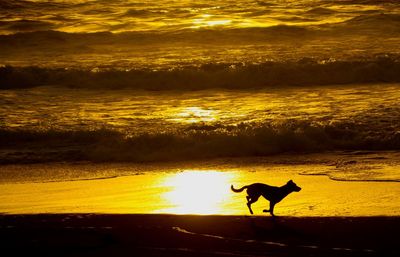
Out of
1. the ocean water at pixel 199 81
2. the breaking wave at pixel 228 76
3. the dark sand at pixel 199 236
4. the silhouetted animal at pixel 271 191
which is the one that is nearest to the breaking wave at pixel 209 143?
the ocean water at pixel 199 81

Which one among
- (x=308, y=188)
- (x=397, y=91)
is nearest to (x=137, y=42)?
(x=397, y=91)

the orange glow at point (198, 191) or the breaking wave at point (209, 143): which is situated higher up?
the orange glow at point (198, 191)

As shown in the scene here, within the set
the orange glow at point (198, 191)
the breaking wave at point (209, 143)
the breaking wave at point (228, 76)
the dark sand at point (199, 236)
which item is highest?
the dark sand at point (199, 236)

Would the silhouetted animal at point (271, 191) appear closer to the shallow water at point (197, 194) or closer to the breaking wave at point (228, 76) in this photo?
the shallow water at point (197, 194)

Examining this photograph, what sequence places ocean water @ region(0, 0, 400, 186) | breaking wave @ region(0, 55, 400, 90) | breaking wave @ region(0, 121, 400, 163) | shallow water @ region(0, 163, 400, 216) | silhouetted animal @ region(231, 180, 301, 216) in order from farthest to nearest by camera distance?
breaking wave @ region(0, 55, 400, 90) < ocean water @ region(0, 0, 400, 186) < breaking wave @ region(0, 121, 400, 163) < shallow water @ region(0, 163, 400, 216) < silhouetted animal @ region(231, 180, 301, 216)

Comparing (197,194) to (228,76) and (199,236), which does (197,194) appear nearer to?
(199,236)

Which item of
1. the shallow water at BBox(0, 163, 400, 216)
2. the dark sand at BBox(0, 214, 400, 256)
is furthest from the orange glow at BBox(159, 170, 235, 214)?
the dark sand at BBox(0, 214, 400, 256)

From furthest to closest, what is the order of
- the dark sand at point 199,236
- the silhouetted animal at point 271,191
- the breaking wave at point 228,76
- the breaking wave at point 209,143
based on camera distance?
the breaking wave at point 228,76
the breaking wave at point 209,143
the silhouetted animal at point 271,191
the dark sand at point 199,236

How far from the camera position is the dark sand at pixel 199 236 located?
705 centimetres

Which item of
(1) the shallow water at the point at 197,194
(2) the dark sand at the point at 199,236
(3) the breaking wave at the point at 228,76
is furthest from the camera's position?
(3) the breaking wave at the point at 228,76

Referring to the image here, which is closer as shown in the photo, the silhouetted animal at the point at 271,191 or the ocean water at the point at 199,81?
the silhouetted animal at the point at 271,191

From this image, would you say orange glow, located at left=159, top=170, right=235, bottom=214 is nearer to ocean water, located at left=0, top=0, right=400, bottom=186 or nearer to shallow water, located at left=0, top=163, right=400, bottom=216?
shallow water, located at left=0, top=163, right=400, bottom=216

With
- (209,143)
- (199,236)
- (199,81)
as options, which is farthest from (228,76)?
(199,236)

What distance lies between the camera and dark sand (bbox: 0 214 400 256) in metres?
7.05
